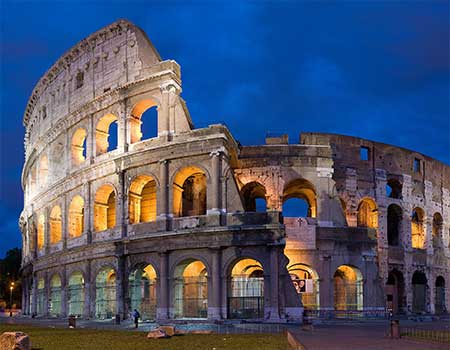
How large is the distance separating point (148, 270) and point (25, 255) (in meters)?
16.6

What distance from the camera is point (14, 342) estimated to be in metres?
11.8

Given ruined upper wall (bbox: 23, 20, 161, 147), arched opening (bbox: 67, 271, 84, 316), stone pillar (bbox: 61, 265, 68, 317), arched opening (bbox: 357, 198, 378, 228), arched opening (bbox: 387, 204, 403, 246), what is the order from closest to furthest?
1. ruined upper wall (bbox: 23, 20, 161, 147)
2. arched opening (bbox: 67, 271, 84, 316)
3. stone pillar (bbox: 61, 265, 68, 317)
4. arched opening (bbox: 357, 198, 378, 228)
5. arched opening (bbox: 387, 204, 403, 246)

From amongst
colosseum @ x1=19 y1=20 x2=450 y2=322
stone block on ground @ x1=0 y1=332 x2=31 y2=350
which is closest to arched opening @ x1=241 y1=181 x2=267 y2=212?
colosseum @ x1=19 y1=20 x2=450 y2=322

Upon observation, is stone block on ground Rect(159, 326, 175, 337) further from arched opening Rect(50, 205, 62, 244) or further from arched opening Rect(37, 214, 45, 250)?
arched opening Rect(37, 214, 45, 250)

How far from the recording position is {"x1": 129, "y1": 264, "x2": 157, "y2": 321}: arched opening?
2705cm

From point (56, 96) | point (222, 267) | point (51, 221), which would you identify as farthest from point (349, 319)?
point (56, 96)

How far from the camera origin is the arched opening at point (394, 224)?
3453 centimetres

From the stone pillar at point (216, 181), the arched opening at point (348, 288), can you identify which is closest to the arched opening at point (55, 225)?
the stone pillar at point (216, 181)

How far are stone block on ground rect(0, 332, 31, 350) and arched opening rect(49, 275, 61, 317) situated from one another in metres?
22.0

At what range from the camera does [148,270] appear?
2902 cm

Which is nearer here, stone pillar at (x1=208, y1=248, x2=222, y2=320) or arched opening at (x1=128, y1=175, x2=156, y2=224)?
stone pillar at (x1=208, y1=248, x2=222, y2=320)

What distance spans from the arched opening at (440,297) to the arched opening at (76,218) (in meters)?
22.2

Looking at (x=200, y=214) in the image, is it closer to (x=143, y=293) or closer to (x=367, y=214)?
(x=143, y=293)

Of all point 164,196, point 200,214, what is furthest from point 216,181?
point 200,214
